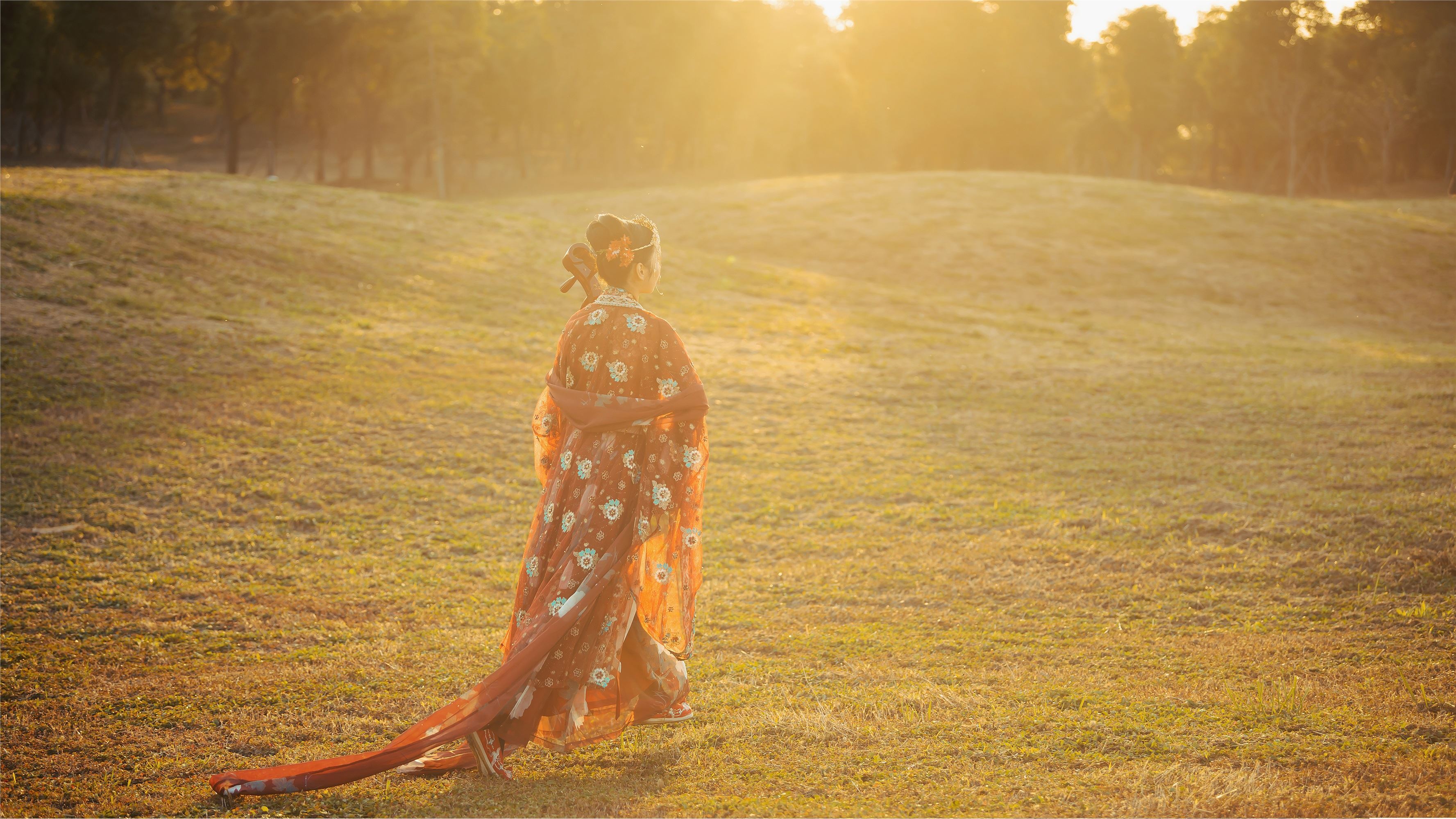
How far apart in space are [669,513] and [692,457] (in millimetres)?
284

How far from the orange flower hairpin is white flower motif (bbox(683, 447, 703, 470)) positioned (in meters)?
0.93

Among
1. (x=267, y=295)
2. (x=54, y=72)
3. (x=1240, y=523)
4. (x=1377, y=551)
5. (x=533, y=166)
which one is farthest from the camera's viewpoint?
(x=533, y=166)

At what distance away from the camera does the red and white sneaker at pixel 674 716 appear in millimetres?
4652

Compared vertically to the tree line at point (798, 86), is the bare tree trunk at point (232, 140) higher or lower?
lower

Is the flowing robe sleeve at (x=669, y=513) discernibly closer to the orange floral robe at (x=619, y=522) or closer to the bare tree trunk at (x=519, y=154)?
the orange floral robe at (x=619, y=522)

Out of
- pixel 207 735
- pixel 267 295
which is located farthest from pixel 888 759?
pixel 267 295

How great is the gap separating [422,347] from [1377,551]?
41.0 ft

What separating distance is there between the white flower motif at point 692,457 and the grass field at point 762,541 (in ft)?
4.39

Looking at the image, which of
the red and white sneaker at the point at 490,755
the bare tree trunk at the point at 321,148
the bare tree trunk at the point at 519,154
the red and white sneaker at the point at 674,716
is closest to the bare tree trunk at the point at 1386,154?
the bare tree trunk at the point at 519,154

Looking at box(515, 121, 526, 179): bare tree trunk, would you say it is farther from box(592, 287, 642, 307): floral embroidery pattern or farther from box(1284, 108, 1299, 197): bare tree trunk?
box(592, 287, 642, 307): floral embroidery pattern

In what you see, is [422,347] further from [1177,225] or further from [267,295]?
[1177,225]

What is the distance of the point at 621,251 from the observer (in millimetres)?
4613

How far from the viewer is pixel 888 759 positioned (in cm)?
443

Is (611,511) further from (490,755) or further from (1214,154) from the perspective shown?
(1214,154)
